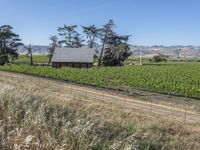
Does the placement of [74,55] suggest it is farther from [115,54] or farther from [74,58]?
[115,54]

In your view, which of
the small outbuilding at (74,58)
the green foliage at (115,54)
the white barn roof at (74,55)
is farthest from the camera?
the green foliage at (115,54)

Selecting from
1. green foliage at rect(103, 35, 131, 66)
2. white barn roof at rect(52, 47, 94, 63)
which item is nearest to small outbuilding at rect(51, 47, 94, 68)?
white barn roof at rect(52, 47, 94, 63)

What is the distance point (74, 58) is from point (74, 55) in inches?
39.4

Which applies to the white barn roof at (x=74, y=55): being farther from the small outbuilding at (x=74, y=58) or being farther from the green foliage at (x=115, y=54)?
the green foliage at (x=115, y=54)

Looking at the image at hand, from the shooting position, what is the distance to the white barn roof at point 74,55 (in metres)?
85.2

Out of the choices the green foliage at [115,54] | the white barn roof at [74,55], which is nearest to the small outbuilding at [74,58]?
the white barn roof at [74,55]

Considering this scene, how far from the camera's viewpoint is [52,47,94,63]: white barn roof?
8525cm

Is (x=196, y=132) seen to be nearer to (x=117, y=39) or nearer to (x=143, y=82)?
(x=143, y=82)

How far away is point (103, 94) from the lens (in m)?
36.1

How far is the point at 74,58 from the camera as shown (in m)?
85.8

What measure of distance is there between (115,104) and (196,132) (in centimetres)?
1055

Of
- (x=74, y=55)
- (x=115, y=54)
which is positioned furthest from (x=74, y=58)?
(x=115, y=54)

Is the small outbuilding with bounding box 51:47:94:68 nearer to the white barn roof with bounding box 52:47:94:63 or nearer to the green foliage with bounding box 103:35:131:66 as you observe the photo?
the white barn roof with bounding box 52:47:94:63

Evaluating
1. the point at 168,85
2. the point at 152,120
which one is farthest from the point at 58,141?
the point at 168,85
